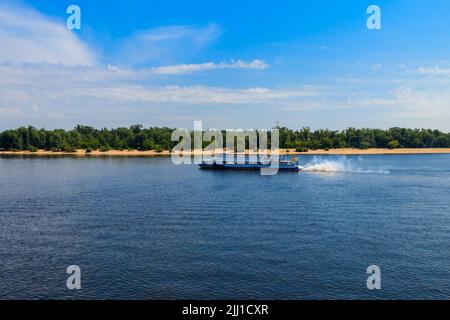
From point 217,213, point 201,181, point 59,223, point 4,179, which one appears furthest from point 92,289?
point 4,179

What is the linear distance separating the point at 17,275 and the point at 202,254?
18949 mm

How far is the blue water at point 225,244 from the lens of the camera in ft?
127

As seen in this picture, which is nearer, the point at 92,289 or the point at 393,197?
the point at 92,289

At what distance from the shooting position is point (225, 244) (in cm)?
5209

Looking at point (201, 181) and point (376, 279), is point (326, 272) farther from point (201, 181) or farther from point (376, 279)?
point (201, 181)

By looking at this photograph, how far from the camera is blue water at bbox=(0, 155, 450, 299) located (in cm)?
3875

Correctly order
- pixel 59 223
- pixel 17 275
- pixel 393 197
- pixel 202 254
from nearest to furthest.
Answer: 1. pixel 17 275
2. pixel 202 254
3. pixel 59 223
4. pixel 393 197

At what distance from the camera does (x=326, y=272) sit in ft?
138

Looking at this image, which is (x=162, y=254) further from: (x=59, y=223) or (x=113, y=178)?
(x=113, y=178)

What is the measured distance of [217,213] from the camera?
73.0 m
